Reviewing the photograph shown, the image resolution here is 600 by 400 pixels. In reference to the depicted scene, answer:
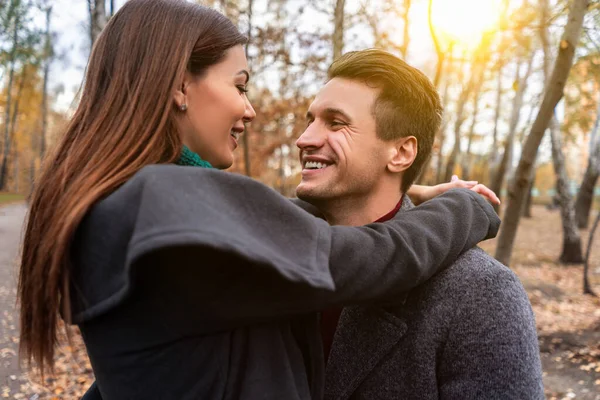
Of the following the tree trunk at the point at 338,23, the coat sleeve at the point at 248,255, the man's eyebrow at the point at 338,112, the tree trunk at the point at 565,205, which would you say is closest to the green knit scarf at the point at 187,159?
the coat sleeve at the point at 248,255

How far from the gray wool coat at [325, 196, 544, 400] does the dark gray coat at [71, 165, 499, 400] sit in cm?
37

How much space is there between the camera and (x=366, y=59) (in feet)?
7.39

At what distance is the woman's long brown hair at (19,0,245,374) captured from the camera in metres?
1.27

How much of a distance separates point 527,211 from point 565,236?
580 inches

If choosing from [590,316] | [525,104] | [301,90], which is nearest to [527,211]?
[525,104]

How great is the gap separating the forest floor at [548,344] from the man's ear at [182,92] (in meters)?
0.85

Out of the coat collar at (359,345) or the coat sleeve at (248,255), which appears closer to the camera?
the coat sleeve at (248,255)

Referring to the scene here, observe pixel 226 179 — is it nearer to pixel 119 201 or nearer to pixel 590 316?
pixel 119 201

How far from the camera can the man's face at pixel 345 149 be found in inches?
87.0

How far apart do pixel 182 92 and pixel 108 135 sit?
31cm

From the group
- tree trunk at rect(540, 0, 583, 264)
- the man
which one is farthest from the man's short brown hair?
tree trunk at rect(540, 0, 583, 264)

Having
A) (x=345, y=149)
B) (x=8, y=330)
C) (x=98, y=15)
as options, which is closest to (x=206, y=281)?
(x=345, y=149)

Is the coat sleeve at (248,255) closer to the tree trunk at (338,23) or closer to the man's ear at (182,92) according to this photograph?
the man's ear at (182,92)

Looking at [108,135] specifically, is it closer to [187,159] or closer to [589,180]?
[187,159]
